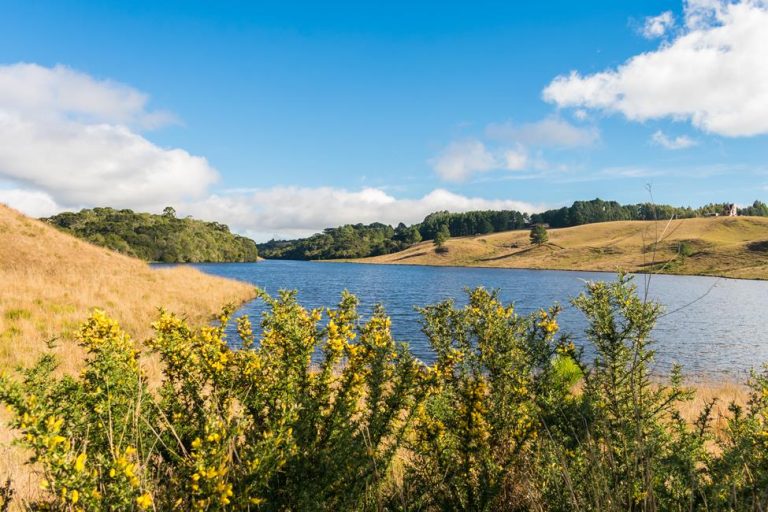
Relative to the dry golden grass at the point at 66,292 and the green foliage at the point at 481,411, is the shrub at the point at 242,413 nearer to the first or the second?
the green foliage at the point at 481,411

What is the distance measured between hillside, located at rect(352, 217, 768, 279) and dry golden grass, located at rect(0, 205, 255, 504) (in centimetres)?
6128

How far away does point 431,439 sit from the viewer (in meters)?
4.60

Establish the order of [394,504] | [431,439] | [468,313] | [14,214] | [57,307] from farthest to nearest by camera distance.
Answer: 1. [14,214]
2. [57,307]
3. [468,313]
4. [431,439]
5. [394,504]

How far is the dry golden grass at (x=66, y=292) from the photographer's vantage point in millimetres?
13109

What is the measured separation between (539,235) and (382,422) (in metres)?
132

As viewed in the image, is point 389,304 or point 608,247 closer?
point 389,304

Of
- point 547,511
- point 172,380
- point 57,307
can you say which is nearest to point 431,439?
point 547,511

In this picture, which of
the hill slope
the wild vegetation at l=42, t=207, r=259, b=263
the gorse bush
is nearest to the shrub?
the gorse bush

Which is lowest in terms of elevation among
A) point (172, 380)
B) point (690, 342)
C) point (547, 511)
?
point (690, 342)

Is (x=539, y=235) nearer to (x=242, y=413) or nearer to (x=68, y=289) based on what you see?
(x=68, y=289)

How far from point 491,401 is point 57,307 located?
1978cm

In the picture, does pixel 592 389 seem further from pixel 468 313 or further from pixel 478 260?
pixel 478 260

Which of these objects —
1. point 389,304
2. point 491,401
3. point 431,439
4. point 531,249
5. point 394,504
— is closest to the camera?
point 394,504

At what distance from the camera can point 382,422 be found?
13.2 feet
